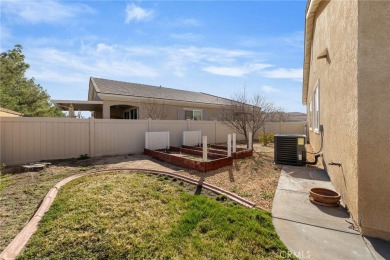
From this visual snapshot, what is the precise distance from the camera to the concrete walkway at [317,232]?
237 cm

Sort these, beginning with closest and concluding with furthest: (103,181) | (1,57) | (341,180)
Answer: (341,180) < (103,181) < (1,57)

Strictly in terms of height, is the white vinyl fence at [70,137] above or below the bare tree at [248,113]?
below

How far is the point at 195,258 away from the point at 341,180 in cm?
346

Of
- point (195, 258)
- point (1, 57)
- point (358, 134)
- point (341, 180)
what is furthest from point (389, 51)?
point (1, 57)

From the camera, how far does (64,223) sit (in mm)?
2889

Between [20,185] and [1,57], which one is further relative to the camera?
Result: [1,57]

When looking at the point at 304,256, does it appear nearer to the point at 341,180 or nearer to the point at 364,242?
the point at 364,242

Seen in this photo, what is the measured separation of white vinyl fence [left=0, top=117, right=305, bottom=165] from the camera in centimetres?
706

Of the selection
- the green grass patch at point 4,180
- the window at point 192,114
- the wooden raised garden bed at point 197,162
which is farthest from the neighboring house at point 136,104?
the green grass patch at point 4,180

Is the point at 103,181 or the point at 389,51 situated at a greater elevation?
the point at 389,51

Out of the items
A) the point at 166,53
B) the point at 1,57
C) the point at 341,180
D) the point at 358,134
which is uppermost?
the point at 1,57

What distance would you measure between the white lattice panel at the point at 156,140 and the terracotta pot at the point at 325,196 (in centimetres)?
778

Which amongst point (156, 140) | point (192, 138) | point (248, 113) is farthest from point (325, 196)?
point (248, 113)

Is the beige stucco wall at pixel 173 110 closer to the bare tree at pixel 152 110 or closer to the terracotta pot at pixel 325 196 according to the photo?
the bare tree at pixel 152 110
